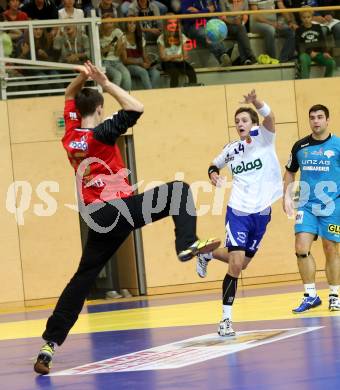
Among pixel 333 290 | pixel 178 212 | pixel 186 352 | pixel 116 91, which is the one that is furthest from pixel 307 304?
pixel 116 91

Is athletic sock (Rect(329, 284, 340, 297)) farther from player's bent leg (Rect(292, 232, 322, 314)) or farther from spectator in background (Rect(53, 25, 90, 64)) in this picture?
spectator in background (Rect(53, 25, 90, 64))

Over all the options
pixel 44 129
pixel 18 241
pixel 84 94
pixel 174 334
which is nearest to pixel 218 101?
pixel 44 129

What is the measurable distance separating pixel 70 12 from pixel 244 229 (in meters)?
8.34

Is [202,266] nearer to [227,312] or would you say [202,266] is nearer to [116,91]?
[227,312]

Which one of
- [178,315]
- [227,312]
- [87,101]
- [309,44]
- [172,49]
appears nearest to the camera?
[87,101]

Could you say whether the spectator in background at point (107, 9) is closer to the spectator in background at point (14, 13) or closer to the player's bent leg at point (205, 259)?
the spectator in background at point (14, 13)

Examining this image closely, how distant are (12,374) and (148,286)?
9.34m

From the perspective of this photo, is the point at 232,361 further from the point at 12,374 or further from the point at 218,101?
the point at 218,101

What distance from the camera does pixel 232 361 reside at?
24.6 ft

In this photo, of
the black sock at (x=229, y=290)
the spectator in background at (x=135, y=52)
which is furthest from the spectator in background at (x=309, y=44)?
the black sock at (x=229, y=290)

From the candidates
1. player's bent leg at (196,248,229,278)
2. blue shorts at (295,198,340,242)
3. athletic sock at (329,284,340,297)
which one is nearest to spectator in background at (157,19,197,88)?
blue shorts at (295,198,340,242)

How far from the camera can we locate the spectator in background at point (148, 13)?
16.8 meters

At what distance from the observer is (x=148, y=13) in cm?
1745

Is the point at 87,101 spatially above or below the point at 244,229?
above
